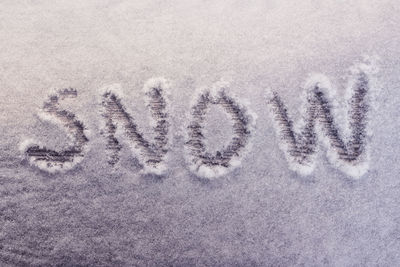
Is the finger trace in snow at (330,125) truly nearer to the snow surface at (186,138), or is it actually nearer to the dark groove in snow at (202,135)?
the snow surface at (186,138)

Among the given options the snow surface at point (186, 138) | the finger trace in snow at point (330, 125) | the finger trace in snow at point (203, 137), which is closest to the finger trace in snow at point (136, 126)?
the snow surface at point (186, 138)

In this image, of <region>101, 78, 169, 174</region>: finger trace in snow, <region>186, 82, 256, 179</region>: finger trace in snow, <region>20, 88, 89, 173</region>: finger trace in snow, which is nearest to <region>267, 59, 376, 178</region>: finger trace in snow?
<region>186, 82, 256, 179</region>: finger trace in snow

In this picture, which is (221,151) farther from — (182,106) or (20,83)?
(20,83)

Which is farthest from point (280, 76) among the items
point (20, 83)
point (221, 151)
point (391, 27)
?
point (20, 83)

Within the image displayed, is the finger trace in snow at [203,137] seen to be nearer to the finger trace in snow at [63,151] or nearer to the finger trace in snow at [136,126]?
the finger trace in snow at [136,126]

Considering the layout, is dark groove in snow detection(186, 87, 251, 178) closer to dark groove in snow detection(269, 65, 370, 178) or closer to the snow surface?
the snow surface
